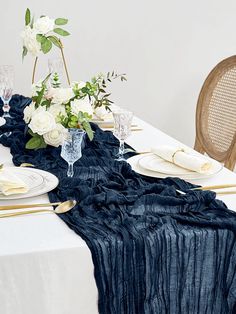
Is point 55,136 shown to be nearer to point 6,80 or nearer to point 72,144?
point 72,144

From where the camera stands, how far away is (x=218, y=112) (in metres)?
2.88

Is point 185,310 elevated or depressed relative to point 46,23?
depressed

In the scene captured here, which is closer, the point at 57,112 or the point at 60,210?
the point at 60,210

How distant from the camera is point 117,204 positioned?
1.45m

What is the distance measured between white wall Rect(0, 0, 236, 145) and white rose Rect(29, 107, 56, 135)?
2.00m

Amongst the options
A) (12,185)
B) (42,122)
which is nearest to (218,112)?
(42,122)

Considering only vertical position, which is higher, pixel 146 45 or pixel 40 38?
pixel 40 38

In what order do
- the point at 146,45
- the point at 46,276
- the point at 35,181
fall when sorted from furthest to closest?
the point at 146,45 → the point at 35,181 → the point at 46,276

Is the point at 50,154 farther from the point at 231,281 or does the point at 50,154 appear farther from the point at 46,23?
the point at 231,281

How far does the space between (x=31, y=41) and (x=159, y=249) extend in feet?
3.41

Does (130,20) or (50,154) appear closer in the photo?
(50,154)

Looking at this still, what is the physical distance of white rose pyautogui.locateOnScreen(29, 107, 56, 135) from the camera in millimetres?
1870

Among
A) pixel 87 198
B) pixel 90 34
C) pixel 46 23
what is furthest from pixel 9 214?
pixel 90 34

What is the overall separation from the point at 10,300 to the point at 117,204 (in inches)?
12.6
